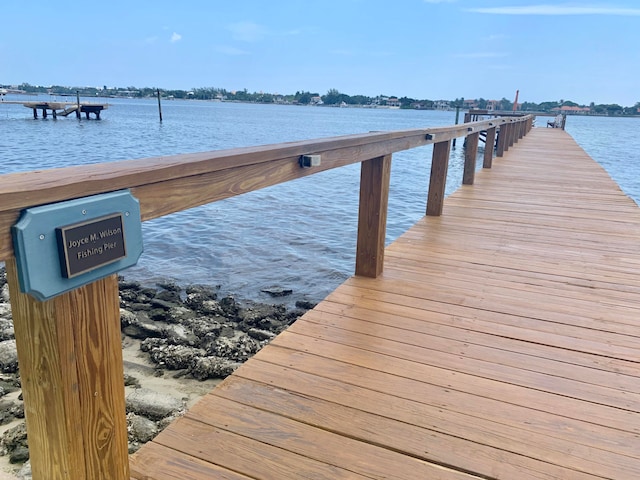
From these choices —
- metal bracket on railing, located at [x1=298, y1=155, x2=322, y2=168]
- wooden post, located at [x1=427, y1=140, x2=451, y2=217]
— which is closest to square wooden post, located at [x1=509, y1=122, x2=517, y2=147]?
wooden post, located at [x1=427, y1=140, x2=451, y2=217]

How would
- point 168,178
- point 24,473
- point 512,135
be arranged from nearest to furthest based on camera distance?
point 168,178, point 24,473, point 512,135

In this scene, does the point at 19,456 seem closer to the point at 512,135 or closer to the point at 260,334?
the point at 260,334

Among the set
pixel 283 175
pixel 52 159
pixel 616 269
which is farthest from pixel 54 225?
pixel 52 159

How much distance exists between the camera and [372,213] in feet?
11.4

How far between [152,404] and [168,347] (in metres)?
1.05

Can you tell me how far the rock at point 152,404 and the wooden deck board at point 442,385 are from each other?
5.16ft

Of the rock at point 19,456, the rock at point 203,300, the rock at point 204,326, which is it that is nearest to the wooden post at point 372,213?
the rock at point 19,456

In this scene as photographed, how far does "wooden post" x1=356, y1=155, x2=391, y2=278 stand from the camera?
3398mm

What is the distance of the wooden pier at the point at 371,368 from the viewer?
48.2 inches

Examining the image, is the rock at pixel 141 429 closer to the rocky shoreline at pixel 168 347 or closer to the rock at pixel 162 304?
the rocky shoreline at pixel 168 347

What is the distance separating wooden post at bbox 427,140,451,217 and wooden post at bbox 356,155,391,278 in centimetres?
183

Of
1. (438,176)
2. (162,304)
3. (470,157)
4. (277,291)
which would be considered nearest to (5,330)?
(162,304)

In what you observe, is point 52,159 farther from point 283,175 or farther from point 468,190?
point 283,175

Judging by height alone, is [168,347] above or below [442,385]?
below
